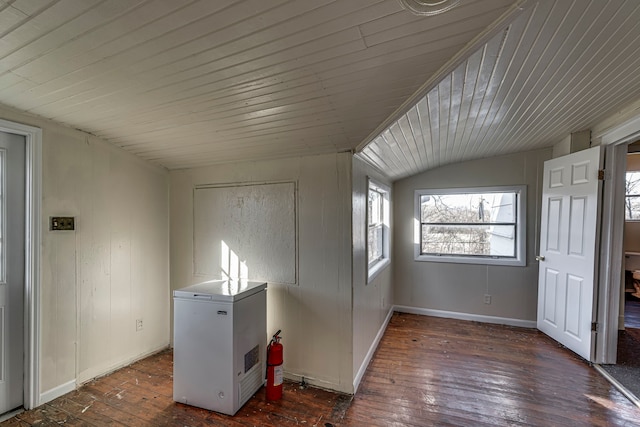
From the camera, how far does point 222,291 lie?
6.86 feet

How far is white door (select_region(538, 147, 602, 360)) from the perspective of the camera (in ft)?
8.71

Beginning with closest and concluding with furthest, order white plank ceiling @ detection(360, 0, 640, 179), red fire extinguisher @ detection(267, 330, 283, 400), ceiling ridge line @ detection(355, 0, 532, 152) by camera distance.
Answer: ceiling ridge line @ detection(355, 0, 532, 152), white plank ceiling @ detection(360, 0, 640, 179), red fire extinguisher @ detection(267, 330, 283, 400)

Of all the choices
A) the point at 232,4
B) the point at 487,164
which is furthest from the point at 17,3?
the point at 487,164

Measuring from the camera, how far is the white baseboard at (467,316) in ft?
11.8

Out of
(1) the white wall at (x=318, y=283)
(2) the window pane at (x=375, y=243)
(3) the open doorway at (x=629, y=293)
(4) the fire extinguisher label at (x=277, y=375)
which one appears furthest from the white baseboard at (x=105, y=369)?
(3) the open doorway at (x=629, y=293)

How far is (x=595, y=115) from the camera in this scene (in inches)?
97.2

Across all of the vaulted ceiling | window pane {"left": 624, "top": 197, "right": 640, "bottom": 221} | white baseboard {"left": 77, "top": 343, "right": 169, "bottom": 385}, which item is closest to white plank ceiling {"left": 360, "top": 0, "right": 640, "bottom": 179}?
the vaulted ceiling

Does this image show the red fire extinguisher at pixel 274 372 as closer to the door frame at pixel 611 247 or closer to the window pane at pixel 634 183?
the door frame at pixel 611 247

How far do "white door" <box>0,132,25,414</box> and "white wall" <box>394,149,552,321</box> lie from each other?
3940 mm

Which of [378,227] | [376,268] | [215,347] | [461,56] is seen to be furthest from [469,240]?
[215,347]

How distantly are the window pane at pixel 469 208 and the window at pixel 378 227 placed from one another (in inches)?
28.0

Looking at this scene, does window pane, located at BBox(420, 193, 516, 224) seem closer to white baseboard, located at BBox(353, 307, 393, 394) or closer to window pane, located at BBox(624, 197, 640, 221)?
white baseboard, located at BBox(353, 307, 393, 394)

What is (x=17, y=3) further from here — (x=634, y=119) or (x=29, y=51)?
(x=634, y=119)

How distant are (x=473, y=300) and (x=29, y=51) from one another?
4686 mm
